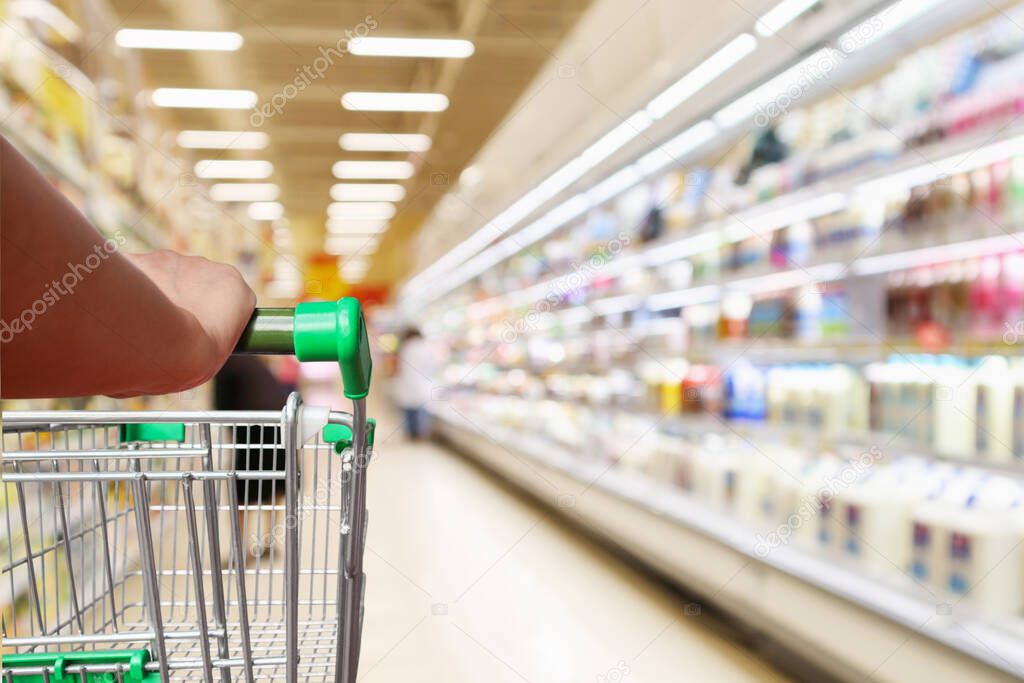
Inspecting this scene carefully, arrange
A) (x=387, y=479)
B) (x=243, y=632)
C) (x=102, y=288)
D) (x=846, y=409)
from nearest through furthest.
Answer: (x=102, y=288), (x=243, y=632), (x=846, y=409), (x=387, y=479)

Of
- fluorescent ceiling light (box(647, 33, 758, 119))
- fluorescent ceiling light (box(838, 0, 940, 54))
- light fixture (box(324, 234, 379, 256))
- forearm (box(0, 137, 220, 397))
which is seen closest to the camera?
forearm (box(0, 137, 220, 397))

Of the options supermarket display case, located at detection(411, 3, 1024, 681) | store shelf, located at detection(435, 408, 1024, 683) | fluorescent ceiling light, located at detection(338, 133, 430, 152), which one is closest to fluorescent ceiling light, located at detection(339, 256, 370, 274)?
fluorescent ceiling light, located at detection(338, 133, 430, 152)

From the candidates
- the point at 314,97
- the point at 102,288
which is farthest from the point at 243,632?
the point at 314,97

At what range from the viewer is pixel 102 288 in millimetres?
651

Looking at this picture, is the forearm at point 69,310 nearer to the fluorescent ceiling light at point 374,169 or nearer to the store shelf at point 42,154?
the store shelf at point 42,154

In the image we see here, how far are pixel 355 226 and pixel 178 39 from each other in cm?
1034

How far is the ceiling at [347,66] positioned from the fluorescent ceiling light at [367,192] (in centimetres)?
33

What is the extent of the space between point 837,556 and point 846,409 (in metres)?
0.55

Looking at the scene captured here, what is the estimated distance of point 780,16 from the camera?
3.17 metres

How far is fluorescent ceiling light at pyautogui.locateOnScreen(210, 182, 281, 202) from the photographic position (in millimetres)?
12760

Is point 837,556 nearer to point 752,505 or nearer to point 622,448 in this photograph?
point 752,505

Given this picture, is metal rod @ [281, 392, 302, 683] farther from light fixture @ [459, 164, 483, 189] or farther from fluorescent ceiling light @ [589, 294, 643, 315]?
light fixture @ [459, 164, 483, 189]

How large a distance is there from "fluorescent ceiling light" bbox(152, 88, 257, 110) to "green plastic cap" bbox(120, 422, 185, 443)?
A: 7499 mm

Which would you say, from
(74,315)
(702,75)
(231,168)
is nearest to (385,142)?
(231,168)
